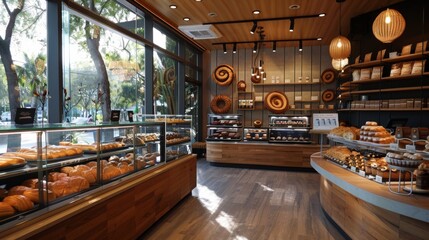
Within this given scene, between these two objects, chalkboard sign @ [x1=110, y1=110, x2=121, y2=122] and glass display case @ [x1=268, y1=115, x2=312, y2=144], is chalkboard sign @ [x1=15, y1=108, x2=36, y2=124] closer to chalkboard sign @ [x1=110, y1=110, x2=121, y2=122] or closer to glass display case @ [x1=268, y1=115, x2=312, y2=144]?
chalkboard sign @ [x1=110, y1=110, x2=121, y2=122]

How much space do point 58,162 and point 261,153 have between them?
5769 mm

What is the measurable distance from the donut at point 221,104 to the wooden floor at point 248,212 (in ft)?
7.80

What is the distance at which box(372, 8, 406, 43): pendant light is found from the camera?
3.54 metres

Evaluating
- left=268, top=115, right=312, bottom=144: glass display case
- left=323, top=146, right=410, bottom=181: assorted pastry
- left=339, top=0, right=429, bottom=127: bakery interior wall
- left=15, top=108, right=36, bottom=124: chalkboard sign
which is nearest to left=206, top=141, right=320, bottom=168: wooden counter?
left=268, top=115, right=312, bottom=144: glass display case

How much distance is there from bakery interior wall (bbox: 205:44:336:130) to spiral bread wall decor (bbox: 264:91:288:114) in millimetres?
940

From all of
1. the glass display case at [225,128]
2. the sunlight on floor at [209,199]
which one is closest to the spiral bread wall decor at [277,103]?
the glass display case at [225,128]

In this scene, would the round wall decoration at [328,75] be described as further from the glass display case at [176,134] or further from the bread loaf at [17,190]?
the bread loaf at [17,190]

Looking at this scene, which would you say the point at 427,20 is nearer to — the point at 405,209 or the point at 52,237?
the point at 405,209

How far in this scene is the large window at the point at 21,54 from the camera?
3109 millimetres

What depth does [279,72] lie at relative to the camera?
8789 mm

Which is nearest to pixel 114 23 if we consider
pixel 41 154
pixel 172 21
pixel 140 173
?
pixel 172 21

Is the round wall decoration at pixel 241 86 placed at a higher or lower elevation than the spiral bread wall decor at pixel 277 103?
higher

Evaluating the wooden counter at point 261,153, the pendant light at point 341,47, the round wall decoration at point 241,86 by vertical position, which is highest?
the pendant light at point 341,47

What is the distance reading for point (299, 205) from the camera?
453cm
